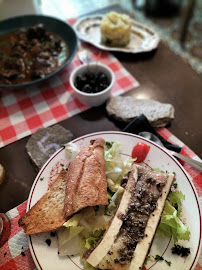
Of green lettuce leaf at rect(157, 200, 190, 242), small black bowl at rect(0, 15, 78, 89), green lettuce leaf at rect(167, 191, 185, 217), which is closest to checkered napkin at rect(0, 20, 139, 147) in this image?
small black bowl at rect(0, 15, 78, 89)

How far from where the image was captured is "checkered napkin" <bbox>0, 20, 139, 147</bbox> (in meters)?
2.51

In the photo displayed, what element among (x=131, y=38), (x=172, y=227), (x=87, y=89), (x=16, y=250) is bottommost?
(x=16, y=250)

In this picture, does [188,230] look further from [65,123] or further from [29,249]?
[65,123]

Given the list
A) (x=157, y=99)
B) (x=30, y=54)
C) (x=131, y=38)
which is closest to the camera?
(x=157, y=99)

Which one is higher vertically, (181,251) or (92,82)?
(92,82)

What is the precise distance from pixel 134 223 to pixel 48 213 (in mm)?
612

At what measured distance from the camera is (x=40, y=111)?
8.64ft

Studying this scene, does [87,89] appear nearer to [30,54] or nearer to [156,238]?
[30,54]

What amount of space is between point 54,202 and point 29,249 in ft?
1.19

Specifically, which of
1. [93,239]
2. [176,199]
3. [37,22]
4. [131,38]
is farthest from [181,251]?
[37,22]

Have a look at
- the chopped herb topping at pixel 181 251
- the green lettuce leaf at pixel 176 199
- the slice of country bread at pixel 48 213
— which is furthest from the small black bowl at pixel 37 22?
the chopped herb topping at pixel 181 251

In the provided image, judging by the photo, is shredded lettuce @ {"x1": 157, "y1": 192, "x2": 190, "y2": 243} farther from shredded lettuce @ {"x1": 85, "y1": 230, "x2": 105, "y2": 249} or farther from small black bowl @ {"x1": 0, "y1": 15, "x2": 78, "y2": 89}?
small black bowl @ {"x1": 0, "y1": 15, "x2": 78, "y2": 89}

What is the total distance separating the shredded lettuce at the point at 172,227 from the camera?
63.8 inches

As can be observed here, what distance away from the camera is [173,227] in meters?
1.66
